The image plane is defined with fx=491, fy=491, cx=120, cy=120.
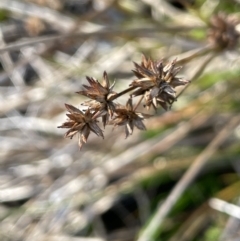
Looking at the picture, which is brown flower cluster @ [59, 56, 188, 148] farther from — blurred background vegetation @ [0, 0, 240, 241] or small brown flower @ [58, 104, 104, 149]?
blurred background vegetation @ [0, 0, 240, 241]

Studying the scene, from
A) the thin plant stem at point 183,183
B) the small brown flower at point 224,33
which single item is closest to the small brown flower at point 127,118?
the small brown flower at point 224,33

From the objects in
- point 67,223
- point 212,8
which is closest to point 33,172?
point 67,223

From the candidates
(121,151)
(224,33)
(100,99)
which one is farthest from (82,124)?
(121,151)

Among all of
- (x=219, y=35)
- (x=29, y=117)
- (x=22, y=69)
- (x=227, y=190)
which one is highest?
(x=22, y=69)

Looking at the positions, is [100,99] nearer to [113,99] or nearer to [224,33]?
[113,99]

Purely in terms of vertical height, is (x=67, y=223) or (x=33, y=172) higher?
(x=33, y=172)

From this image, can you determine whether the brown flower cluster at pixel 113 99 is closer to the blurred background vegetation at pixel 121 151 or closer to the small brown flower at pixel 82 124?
the small brown flower at pixel 82 124

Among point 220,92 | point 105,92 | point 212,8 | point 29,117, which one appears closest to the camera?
point 105,92

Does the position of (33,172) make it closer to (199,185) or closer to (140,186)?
(140,186)
